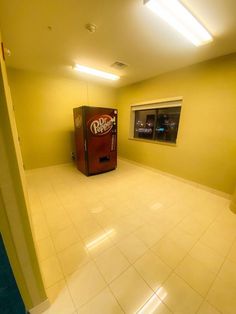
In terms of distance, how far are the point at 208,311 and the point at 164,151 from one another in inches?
113

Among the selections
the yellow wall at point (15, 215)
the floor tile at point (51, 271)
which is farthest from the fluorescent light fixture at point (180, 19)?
the floor tile at point (51, 271)

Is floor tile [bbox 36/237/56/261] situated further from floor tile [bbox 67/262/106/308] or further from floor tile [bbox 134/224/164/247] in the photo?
floor tile [bbox 134/224/164/247]

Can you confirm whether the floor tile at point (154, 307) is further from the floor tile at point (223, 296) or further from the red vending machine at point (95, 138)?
the red vending machine at point (95, 138)

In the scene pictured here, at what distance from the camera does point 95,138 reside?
332 centimetres

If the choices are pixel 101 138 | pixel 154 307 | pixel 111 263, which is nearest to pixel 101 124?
pixel 101 138

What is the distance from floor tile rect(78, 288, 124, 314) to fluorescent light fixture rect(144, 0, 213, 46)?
8.92 ft

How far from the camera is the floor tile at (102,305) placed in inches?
40.0

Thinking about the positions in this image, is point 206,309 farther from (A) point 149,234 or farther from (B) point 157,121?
(B) point 157,121

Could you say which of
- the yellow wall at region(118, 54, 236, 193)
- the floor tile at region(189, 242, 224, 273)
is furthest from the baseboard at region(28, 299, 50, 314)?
the yellow wall at region(118, 54, 236, 193)

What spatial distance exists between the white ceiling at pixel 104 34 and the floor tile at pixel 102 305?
2.74 metres

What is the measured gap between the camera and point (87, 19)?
5.13 ft

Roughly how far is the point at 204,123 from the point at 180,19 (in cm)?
181

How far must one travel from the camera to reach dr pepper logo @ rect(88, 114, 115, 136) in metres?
3.19

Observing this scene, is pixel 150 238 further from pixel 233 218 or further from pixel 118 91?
pixel 118 91
